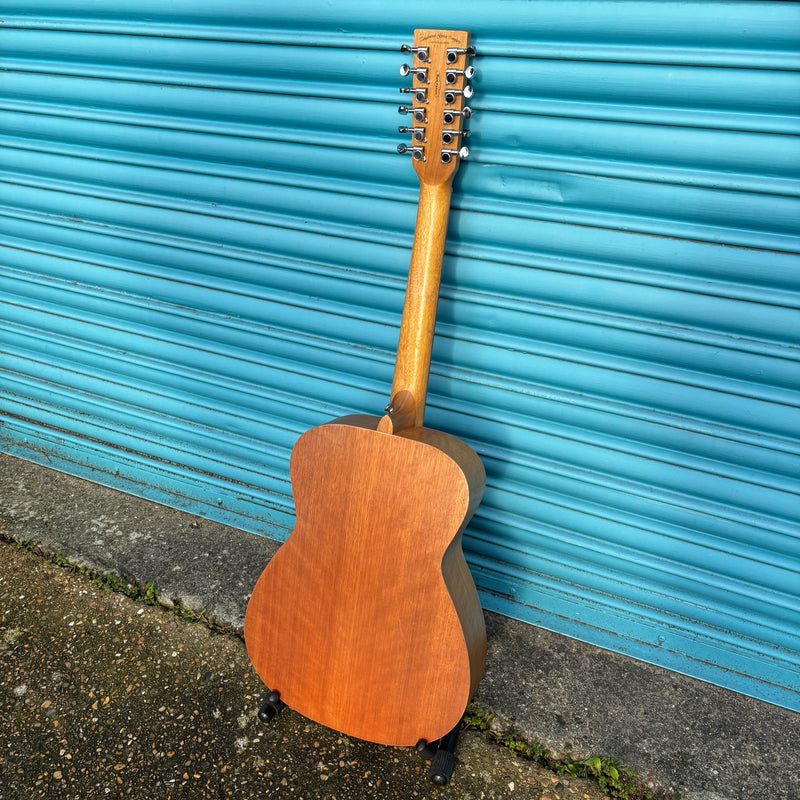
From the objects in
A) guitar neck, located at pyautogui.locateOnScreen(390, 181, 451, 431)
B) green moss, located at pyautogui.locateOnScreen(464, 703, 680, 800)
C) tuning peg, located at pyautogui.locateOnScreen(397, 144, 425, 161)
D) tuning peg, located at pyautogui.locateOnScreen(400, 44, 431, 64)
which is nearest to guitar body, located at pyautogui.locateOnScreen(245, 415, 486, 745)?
guitar neck, located at pyautogui.locateOnScreen(390, 181, 451, 431)

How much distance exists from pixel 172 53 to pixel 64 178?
0.88 meters

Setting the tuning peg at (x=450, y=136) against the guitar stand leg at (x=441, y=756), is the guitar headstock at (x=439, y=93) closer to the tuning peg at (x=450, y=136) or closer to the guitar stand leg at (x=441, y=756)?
the tuning peg at (x=450, y=136)

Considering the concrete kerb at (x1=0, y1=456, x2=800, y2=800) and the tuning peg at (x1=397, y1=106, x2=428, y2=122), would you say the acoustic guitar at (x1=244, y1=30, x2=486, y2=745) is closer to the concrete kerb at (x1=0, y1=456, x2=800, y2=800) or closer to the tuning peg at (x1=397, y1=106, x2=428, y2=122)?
the tuning peg at (x1=397, y1=106, x2=428, y2=122)

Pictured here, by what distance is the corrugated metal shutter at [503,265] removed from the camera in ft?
6.58

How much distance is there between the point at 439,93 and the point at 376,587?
1483mm

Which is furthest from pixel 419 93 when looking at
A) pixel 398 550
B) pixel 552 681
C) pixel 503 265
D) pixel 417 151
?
pixel 552 681

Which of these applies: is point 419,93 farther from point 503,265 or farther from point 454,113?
point 503,265

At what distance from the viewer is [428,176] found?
1.97 meters

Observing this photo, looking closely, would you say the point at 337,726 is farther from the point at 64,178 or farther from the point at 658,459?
the point at 64,178

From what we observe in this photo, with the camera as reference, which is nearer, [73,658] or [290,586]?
[290,586]

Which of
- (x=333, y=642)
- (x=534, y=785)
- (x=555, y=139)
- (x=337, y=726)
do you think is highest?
(x=555, y=139)

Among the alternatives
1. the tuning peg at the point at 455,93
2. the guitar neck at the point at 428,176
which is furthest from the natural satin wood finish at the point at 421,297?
the tuning peg at the point at 455,93

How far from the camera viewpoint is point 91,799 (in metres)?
2.05

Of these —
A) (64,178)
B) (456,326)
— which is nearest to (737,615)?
(456,326)
